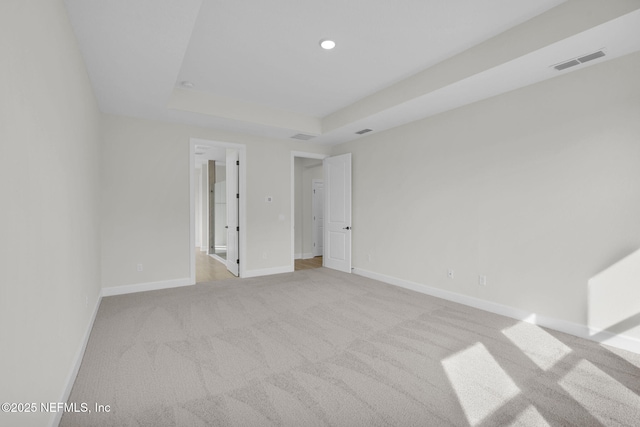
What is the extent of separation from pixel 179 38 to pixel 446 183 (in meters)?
3.62

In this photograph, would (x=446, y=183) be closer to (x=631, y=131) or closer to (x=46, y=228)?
(x=631, y=131)

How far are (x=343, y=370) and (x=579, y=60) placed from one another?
139 inches

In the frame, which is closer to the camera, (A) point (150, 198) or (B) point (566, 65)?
(B) point (566, 65)

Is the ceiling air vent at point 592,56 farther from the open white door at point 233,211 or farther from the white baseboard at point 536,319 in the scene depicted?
the open white door at point 233,211

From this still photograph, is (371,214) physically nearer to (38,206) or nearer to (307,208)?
(307,208)

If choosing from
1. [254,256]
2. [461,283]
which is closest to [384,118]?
[461,283]

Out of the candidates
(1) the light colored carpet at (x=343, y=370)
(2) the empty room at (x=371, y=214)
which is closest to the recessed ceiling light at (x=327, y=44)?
(2) the empty room at (x=371, y=214)

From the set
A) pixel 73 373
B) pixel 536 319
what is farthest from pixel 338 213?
pixel 73 373

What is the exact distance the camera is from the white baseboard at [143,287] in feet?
14.1

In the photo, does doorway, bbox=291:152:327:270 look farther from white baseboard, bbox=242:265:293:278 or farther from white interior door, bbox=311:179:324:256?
white baseboard, bbox=242:265:293:278

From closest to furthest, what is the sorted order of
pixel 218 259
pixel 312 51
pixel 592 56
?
1. pixel 592 56
2. pixel 312 51
3. pixel 218 259

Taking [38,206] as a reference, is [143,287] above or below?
below

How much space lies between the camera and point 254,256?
18.3 feet

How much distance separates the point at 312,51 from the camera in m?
3.16
